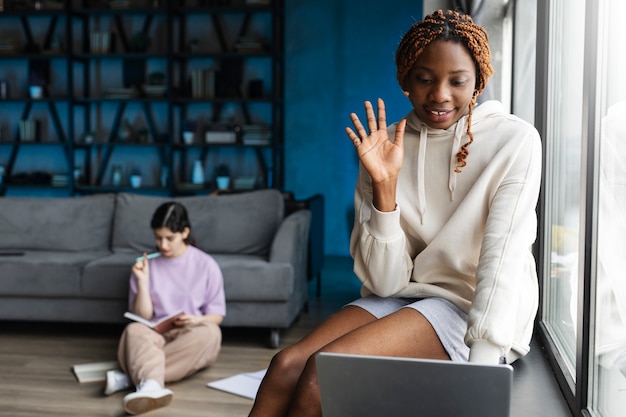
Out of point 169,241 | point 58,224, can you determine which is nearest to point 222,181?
point 58,224

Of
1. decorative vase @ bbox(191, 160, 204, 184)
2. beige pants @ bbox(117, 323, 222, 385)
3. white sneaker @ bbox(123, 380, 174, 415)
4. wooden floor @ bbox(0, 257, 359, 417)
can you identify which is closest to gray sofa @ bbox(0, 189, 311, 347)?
wooden floor @ bbox(0, 257, 359, 417)

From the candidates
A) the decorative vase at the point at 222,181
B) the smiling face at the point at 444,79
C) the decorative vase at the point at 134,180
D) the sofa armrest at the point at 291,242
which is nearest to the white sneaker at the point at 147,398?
A: the sofa armrest at the point at 291,242

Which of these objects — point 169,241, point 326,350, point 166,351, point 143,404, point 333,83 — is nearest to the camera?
point 326,350

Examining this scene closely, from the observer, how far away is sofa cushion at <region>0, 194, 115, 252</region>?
15.7ft

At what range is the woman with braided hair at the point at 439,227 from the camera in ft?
5.19

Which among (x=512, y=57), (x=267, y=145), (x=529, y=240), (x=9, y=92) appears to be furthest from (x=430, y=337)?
(x=9, y=92)

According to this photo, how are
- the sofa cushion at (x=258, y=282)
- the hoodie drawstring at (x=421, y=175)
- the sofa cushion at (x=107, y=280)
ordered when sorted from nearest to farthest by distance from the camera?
1. the hoodie drawstring at (x=421, y=175)
2. the sofa cushion at (x=258, y=282)
3. the sofa cushion at (x=107, y=280)

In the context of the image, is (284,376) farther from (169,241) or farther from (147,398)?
(169,241)

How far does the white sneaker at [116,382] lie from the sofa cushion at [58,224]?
5.05 feet

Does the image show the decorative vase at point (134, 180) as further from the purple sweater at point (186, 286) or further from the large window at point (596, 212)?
the large window at point (596, 212)

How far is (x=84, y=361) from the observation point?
3873mm

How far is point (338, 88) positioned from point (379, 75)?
1.39 ft

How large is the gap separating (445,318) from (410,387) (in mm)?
411

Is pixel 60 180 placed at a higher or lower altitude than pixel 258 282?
higher
